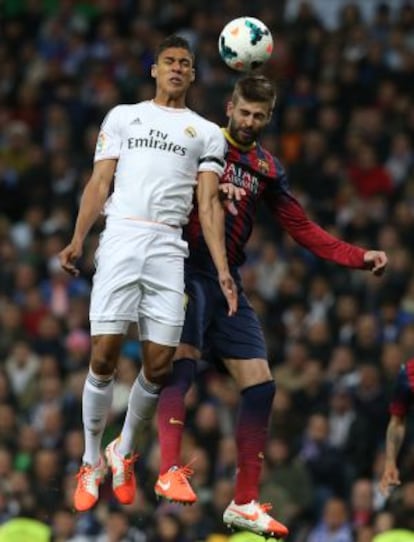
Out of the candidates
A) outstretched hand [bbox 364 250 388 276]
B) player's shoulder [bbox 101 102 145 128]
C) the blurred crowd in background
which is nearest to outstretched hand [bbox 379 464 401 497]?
outstretched hand [bbox 364 250 388 276]

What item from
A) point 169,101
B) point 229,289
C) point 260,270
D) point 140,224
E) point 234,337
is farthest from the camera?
point 260,270

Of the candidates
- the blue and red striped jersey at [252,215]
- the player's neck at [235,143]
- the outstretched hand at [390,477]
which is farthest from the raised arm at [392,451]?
the player's neck at [235,143]

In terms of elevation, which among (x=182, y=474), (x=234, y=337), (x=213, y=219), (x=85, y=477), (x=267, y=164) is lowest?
(x=85, y=477)

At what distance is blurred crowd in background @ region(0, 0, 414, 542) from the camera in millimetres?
16719

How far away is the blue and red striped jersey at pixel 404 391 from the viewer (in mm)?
12250

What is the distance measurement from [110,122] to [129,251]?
805 millimetres

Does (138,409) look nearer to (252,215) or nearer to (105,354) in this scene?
(105,354)

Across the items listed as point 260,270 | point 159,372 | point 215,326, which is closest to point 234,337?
point 215,326

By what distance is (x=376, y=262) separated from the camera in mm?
12047

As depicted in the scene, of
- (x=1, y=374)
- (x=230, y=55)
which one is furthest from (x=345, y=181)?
(x=230, y=55)

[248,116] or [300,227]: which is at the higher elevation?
[248,116]

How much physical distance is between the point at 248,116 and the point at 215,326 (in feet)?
4.32

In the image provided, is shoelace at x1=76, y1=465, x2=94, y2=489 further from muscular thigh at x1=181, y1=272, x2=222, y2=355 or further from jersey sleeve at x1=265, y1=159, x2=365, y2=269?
jersey sleeve at x1=265, y1=159, x2=365, y2=269

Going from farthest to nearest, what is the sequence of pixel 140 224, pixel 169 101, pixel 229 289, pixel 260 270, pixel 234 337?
pixel 260 270 → pixel 234 337 → pixel 169 101 → pixel 140 224 → pixel 229 289
